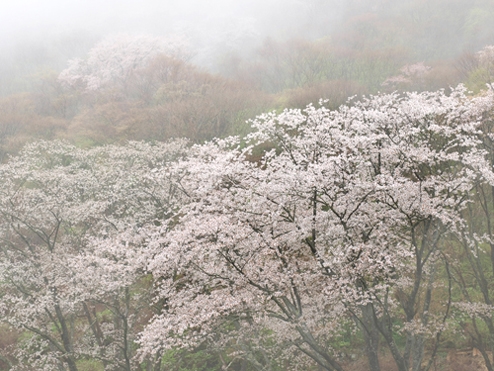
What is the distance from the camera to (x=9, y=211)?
18.4m

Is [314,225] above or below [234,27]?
below

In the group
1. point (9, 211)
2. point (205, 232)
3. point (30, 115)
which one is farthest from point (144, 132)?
point (205, 232)

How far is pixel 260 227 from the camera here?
36.5 ft

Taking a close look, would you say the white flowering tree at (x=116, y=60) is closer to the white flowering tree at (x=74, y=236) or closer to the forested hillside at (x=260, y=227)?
the forested hillside at (x=260, y=227)

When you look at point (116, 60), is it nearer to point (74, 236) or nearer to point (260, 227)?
Answer: point (74, 236)

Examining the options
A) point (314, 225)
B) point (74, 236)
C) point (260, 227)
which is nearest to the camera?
point (314, 225)

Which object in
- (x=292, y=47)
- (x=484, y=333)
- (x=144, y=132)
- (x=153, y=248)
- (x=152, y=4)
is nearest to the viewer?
(x=153, y=248)

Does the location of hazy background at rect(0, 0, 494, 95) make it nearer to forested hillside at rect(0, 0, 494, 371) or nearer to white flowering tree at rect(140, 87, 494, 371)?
forested hillside at rect(0, 0, 494, 371)

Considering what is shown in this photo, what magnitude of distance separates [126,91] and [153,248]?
40192 millimetres

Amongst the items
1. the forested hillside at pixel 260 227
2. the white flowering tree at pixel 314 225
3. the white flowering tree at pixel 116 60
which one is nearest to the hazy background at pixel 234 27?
the white flowering tree at pixel 116 60

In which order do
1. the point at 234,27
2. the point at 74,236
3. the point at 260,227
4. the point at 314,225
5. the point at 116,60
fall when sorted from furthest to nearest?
the point at 234,27
the point at 116,60
the point at 74,236
the point at 260,227
the point at 314,225

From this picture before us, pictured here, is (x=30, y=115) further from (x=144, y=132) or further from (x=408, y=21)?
(x=408, y=21)

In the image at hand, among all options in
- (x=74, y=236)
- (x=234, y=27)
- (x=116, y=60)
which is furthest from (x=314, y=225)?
(x=234, y=27)

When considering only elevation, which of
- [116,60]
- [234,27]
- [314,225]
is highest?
[234,27]
